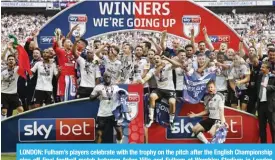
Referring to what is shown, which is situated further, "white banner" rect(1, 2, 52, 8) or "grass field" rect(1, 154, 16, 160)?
"white banner" rect(1, 2, 52, 8)

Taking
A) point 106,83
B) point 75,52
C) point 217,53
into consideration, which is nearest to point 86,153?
point 106,83

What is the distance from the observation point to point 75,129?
29.5 ft

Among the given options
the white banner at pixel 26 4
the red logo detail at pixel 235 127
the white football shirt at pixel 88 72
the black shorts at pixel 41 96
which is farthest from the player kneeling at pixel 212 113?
the white banner at pixel 26 4

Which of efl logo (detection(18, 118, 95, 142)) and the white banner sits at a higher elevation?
the white banner

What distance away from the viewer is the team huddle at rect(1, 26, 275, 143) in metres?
8.57

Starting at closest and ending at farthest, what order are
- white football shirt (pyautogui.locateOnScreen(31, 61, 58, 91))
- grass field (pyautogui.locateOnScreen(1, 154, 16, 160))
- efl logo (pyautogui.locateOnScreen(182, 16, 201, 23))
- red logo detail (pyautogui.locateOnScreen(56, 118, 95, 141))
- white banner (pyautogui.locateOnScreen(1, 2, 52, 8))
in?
grass field (pyautogui.locateOnScreen(1, 154, 16, 160)), red logo detail (pyautogui.locateOnScreen(56, 118, 95, 141)), white football shirt (pyautogui.locateOnScreen(31, 61, 58, 91)), efl logo (pyautogui.locateOnScreen(182, 16, 201, 23)), white banner (pyautogui.locateOnScreen(1, 2, 52, 8))

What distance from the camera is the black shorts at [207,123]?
8633mm

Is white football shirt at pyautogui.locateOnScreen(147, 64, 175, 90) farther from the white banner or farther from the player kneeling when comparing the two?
the white banner

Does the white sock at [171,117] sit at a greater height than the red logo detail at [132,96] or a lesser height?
lesser

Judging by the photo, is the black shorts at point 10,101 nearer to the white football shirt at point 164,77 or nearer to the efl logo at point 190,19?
the white football shirt at point 164,77

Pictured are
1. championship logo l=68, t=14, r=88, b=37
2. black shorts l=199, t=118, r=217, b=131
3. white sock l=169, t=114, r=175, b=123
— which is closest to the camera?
black shorts l=199, t=118, r=217, b=131

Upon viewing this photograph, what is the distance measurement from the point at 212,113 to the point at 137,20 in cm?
259

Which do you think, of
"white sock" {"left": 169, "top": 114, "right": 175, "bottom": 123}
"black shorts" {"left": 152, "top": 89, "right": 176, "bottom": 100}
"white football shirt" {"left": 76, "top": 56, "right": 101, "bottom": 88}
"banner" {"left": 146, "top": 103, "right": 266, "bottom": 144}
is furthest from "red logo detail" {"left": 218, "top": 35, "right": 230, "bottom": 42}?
"white football shirt" {"left": 76, "top": 56, "right": 101, "bottom": 88}

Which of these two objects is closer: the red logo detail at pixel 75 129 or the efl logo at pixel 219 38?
the red logo detail at pixel 75 129
